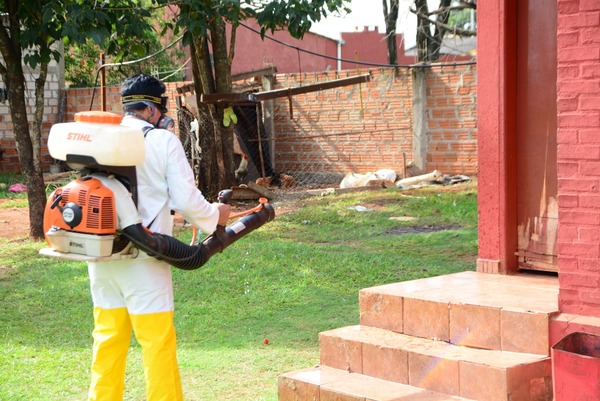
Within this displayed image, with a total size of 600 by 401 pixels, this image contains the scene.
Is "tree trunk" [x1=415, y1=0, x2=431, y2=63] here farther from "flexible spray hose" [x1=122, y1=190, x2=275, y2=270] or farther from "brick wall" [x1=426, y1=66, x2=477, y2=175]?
"flexible spray hose" [x1=122, y1=190, x2=275, y2=270]

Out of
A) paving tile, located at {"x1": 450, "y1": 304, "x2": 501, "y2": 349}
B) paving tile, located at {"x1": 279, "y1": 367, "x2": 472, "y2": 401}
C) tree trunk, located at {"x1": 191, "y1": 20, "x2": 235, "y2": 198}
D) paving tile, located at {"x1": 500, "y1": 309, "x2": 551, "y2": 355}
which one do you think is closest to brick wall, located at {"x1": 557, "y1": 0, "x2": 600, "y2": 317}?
paving tile, located at {"x1": 500, "y1": 309, "x2": 551, "y2": 355}

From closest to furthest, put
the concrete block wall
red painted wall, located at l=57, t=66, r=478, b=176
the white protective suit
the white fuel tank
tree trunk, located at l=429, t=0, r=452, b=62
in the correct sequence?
the white fuel tank, the white protective suit, red painted wall, located at l=57, t=66, r=478, b=176, the concrete block wall, tree trunk, located at l=429, t=0, r=452, b=62

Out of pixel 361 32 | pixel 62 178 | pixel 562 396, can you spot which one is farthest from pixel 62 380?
pixel 361 32

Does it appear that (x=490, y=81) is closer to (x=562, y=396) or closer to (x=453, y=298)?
(x=453, y=298)

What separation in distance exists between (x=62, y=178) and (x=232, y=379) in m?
13.7

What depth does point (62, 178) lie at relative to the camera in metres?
18.7

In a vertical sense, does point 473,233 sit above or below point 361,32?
below

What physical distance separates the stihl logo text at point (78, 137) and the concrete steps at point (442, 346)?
78.7 inches

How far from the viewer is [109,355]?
179 inches

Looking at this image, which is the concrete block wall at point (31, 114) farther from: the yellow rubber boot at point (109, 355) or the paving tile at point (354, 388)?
the yellow rubber boot at point (109, 355)

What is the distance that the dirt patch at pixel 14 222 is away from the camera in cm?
1279

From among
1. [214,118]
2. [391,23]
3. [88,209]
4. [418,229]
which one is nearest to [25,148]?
[214,118]

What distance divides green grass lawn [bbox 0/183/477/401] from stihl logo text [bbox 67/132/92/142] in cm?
211

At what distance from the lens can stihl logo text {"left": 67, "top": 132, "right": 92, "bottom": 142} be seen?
425 centimetres
